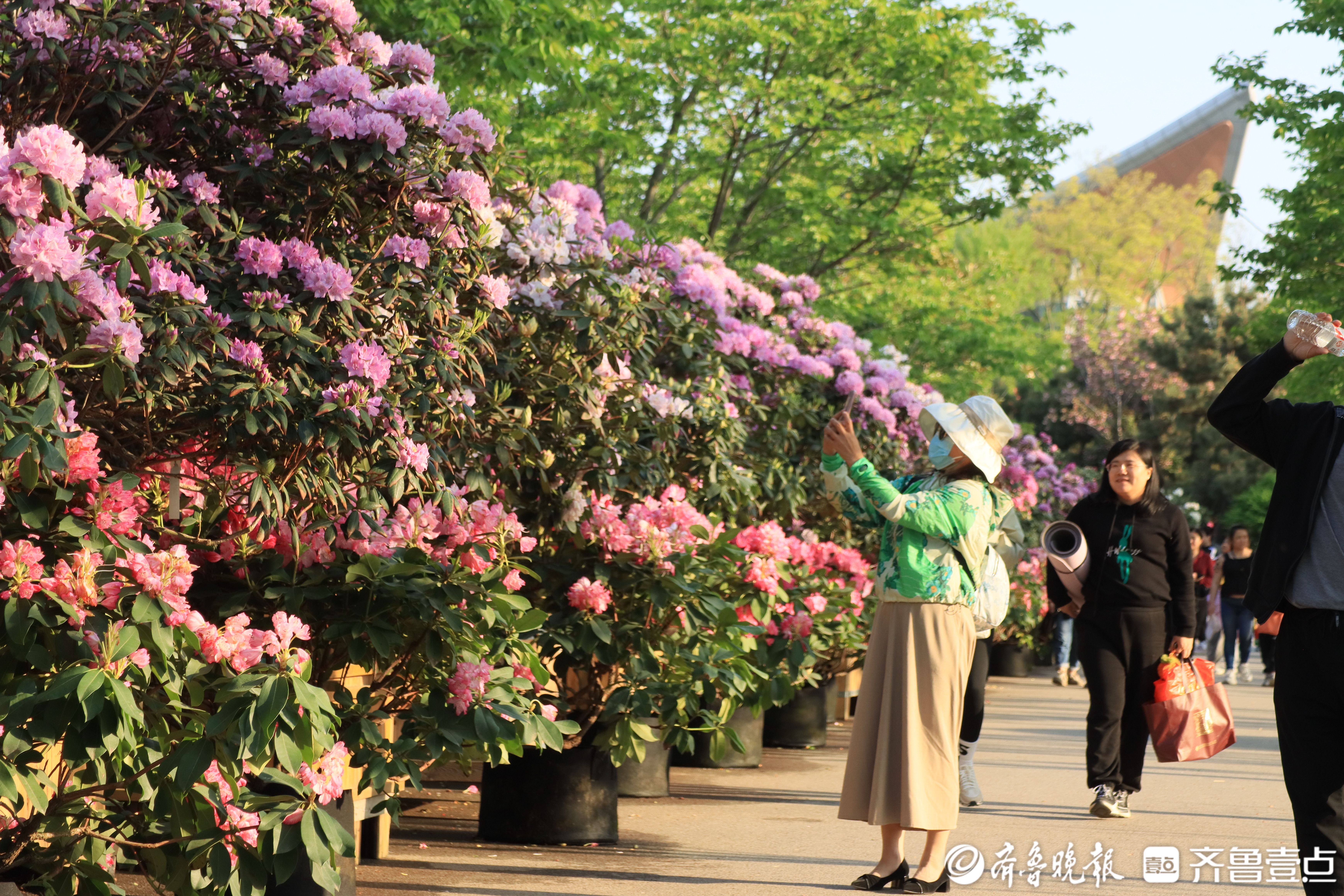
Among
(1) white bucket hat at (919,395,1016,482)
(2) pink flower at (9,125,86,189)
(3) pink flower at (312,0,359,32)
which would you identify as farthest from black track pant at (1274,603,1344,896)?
(2) pink flower at (9,125,86,189)

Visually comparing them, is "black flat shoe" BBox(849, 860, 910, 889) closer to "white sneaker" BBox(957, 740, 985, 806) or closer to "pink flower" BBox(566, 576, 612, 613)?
"pink flower" BBox(566, 576, 612, 613)

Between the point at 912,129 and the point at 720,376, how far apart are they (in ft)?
35.9

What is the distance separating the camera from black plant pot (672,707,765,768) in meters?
9.24

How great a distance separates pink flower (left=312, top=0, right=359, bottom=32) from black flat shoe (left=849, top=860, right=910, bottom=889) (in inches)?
136

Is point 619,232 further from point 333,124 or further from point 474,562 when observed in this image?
point 333,124

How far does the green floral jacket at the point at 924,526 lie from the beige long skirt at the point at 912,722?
7 centimetres

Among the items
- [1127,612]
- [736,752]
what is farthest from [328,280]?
[736,752]

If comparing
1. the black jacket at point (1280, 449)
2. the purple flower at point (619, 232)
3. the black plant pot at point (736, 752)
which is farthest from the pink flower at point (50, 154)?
the black plant pot at point (736, 752)

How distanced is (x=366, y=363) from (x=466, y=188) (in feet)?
2.24

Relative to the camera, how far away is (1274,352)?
176 inches

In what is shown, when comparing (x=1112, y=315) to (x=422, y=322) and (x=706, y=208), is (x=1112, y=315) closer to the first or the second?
(x=706, y=208)

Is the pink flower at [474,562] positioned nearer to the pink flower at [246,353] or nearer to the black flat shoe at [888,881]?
the pink flower at [246,353]

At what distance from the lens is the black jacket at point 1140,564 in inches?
301

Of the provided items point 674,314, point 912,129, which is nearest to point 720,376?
point 674,314
